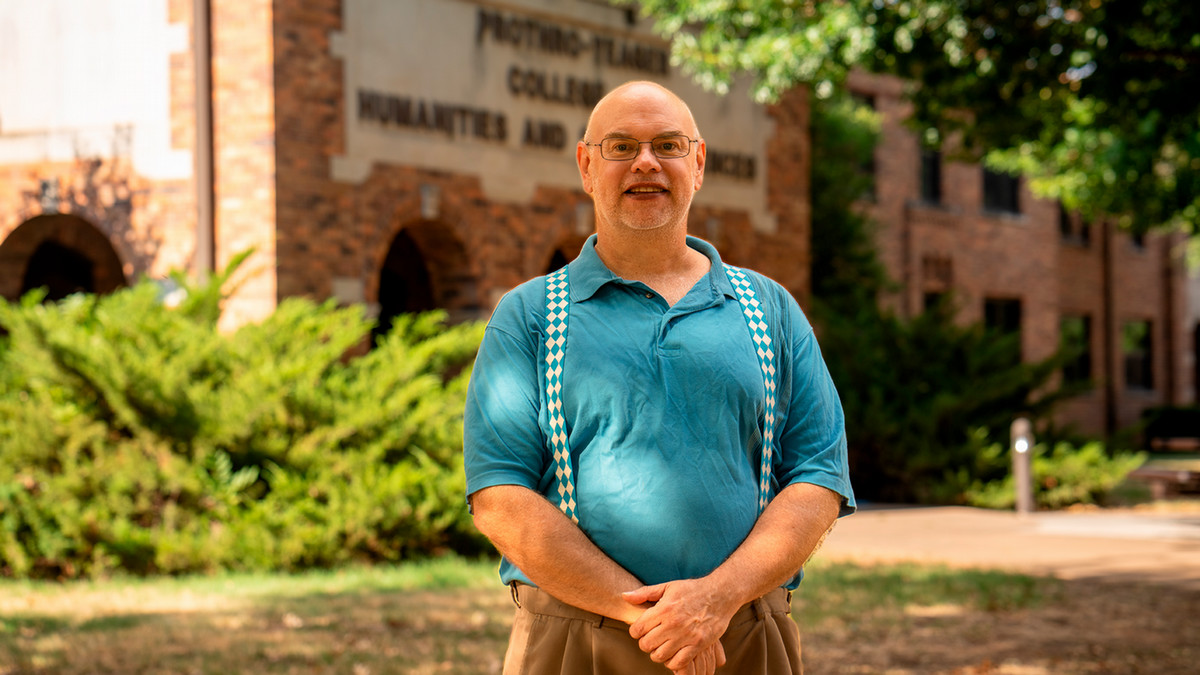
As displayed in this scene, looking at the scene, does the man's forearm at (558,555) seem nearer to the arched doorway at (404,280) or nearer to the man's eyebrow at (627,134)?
the man's eyebrow at (627,134)

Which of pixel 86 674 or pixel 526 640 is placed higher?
pixel 526 640

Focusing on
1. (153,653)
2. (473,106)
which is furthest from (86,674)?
(473,106)

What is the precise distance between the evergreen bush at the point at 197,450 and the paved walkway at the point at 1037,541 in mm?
3579

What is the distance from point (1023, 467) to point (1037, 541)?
2.38 meters

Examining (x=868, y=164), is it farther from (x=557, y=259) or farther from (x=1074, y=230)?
(x=557, y=259)

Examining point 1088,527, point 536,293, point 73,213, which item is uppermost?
point 73,213

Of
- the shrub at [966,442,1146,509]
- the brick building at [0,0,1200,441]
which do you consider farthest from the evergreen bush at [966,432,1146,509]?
the brick building at [0,0,1200,441]

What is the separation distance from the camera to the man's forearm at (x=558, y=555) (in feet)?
7.79

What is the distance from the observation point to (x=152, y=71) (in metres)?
12.0

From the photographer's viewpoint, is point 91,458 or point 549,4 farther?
point 549,4

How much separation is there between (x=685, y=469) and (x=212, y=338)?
760 centimetres

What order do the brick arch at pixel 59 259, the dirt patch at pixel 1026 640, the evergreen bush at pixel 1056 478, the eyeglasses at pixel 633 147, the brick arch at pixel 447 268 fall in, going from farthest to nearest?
the evergreen bush at pixel 1056 478 < the brick arch at pixel 447 268 < the brick arch at pixel 59 259 < the dirt patch at pixel 1026 640 < the eyeglasses at pixel 633 147

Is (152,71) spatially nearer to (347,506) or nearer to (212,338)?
(212,338)

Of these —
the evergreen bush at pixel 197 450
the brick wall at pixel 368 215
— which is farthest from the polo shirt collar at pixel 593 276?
the brick wall at pixel 368 215
